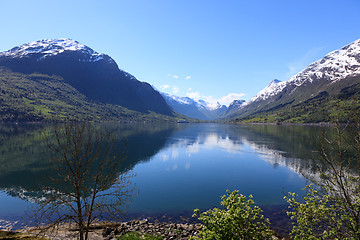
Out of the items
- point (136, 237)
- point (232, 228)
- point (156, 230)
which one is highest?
point (232, 228)

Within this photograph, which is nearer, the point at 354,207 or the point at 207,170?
the point at 354,207

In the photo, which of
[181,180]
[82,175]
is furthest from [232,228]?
[181,180]

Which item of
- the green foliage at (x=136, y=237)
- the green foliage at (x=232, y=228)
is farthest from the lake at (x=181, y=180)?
the green foliage at (x=232, y=228)

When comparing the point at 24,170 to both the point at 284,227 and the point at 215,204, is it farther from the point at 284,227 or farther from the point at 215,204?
the point at 284,227

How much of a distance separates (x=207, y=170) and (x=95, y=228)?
4611 centimetres

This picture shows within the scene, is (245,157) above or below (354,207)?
below

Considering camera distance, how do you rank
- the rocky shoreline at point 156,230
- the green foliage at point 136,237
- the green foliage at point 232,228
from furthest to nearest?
the rocky shoreline at point 156,230, the green foliage at point 136,237, the green foliage at point 232,228

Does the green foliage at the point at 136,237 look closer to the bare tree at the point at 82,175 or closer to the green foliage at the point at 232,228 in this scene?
the bare tree at the point at 82,175

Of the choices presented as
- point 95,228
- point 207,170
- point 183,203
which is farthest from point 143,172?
point 95,228

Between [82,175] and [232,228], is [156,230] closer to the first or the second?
[82,175]

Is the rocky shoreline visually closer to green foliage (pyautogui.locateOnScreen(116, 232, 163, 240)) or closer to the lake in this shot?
green foliage (pyautogui.locateOnScreen(116, 232, 163, 240))

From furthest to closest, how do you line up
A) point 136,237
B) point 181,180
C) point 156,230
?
point 181,180 → point 156,230 → point 136,237

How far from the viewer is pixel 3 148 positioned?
93.8m

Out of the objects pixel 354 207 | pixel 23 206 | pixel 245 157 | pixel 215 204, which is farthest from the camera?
pixel 245 157
